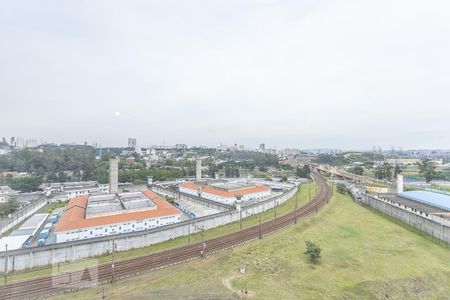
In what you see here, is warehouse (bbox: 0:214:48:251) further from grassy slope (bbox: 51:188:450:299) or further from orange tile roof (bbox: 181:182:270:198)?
orange tile roof (bbox: 181:182:270:198)

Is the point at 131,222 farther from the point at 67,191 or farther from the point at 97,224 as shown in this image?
the point at 67,191

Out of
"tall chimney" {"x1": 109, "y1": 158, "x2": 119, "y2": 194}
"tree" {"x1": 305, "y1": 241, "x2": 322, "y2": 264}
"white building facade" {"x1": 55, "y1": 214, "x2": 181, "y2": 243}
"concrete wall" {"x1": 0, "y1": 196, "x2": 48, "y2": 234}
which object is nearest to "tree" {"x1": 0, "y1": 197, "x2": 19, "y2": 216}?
"concrete wall" {"x1": 0, "y1": 196, "x2": 48, "y2": 234}

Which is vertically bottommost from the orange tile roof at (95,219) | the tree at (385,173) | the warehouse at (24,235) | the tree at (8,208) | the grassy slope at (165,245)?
the warehouse at (24,235)

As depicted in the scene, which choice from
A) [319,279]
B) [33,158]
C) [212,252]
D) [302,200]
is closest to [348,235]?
[319,279]

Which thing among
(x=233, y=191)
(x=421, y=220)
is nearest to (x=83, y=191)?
(x=233, y=191)

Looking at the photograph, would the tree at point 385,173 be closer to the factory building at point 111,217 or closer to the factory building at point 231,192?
the factory building at point 231,192

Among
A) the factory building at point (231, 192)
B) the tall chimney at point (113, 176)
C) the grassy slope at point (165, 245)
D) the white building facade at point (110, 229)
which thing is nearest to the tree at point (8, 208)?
the tall chimney at point (113, 176)

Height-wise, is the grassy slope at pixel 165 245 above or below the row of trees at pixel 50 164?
below
